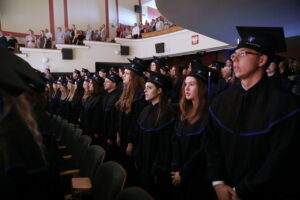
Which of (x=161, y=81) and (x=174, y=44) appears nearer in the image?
(x=161, y=81)

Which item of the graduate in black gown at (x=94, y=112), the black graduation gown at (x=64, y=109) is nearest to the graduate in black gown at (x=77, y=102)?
the black graduation gown at (x=64, y=109)

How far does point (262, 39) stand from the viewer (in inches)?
69.6

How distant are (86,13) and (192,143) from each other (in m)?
16.8

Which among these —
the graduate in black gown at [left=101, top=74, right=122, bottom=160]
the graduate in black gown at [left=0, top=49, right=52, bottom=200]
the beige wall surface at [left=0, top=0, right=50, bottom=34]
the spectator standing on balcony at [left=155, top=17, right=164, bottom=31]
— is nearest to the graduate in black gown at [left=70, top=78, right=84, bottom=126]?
the graduate in black gown at [left=101, top=74, right=122, bottom=160]

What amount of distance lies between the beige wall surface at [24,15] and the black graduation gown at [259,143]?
50.1 ft

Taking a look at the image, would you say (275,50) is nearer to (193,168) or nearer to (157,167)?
(193,168)

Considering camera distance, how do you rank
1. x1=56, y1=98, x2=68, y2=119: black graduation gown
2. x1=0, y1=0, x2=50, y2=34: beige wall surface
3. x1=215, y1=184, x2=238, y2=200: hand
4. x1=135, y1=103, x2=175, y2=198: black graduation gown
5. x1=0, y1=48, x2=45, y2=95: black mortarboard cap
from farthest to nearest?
x1=0, y1=0, x2=50, y2=34: beige wall surface → x1=56, y1=98, x2=68, y2=119: black graduation gown → x1=135, y1=103, x2=175, y2=198: black graduation gown → x1=215, y1=184, x2=238, y2=200: hand → x1=0, y1=48, x2=45, y2=95: black mortarboard cap

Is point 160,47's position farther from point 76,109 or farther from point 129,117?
point 129,117

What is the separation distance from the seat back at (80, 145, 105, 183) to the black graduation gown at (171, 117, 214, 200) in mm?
810

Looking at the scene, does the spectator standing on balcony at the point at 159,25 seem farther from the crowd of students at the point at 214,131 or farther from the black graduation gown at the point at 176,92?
the crowd of students at the point at 214,131

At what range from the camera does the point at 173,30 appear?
39.7ft

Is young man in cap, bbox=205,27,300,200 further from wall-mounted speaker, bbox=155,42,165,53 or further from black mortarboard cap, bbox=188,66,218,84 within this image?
wall-mounted speaker, bbox=155,42,165,53

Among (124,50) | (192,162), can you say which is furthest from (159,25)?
(192,162)

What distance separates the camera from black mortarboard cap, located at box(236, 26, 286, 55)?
1746mm
